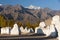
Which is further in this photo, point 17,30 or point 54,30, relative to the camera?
point 17,30

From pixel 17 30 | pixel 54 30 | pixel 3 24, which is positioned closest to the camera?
pixel 54 30

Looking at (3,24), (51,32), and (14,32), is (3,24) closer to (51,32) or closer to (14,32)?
(14,32)

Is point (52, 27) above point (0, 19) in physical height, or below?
below

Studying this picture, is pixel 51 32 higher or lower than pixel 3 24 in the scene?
lower

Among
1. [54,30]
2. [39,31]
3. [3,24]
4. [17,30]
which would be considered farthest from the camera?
[3,24]

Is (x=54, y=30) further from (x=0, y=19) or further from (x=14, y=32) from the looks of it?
(x=0, y=19)

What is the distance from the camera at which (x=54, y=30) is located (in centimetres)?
3753

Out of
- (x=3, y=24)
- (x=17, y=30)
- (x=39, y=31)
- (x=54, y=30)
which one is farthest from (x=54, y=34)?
(x=3, y=24)

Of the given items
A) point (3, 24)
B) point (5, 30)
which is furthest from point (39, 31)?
point (3, 24)

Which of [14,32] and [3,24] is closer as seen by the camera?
[14,32]

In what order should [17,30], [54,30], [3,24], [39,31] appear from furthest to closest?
[3,24]
[39,31]
[17,30]
[54,30]

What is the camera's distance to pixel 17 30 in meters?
48.4

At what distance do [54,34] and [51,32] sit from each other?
4.56ft

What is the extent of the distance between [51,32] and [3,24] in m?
71.8
